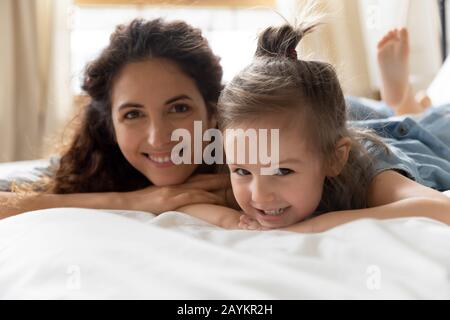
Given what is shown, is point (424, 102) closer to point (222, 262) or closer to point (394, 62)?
point (394, 62)

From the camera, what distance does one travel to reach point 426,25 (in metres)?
2.68

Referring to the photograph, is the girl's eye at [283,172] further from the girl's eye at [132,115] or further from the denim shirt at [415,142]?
the girl's eye at [132,115]

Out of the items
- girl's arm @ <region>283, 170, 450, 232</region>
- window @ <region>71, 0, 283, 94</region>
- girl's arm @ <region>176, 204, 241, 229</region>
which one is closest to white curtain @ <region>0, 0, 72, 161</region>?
window @ <region>71, 0, 283, 94</region>

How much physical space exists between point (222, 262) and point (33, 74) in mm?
2038

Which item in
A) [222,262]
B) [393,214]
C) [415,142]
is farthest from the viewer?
[415,142]

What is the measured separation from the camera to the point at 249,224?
91cm

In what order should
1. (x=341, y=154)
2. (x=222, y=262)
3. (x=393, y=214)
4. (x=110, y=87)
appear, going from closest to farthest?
(x=222, y=262) < (x=393, y=214) < (x=341, y=154) < (x=110, y=87)

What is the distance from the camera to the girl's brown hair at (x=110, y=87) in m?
1.22

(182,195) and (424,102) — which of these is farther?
(424,102)

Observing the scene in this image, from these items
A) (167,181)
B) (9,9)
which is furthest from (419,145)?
(9,9)

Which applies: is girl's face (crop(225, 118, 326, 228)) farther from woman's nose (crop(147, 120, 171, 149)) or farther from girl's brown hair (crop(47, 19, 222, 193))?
Answer: girl's brown hair (crop(47, 19, 222, 193))

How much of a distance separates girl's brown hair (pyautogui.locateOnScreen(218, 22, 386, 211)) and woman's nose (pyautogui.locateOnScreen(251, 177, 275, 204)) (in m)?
0.10

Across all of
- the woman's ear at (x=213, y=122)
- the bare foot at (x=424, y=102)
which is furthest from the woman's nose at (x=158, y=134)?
the bare foot at (x=424, y=102)

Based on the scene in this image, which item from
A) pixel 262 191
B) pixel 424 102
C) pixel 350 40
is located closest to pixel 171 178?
pixel 262 191
